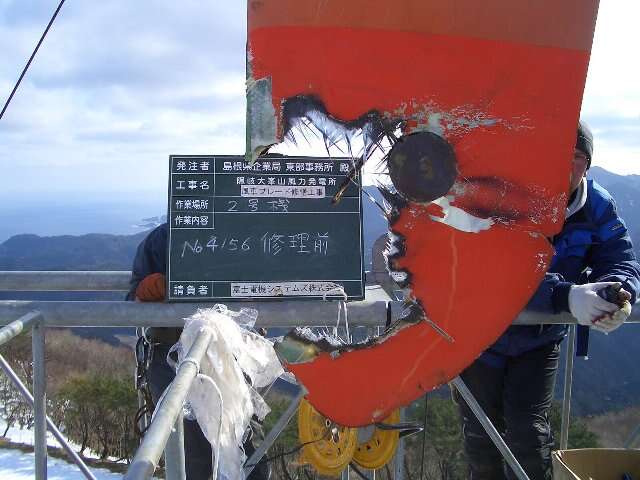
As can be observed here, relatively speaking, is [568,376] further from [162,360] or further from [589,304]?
[162,360]

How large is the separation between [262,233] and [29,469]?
16.6 ft

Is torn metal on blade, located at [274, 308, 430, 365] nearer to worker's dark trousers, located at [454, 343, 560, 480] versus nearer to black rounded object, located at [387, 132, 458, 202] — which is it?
black rounded object, located at [387, 132, 458, 202]

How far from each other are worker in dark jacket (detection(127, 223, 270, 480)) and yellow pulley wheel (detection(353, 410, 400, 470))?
553 mm

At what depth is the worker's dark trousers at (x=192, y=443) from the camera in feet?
9.56

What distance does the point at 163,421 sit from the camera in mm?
1234

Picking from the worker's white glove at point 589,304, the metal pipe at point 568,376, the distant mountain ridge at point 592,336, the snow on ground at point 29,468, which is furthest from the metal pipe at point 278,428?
the distant mountain ridge at point 592,336

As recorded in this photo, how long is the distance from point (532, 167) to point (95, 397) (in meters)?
9.16

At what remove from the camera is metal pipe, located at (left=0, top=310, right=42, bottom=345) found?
6.75ft

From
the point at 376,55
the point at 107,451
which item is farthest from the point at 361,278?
the point at 107,451

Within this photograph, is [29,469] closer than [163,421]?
No

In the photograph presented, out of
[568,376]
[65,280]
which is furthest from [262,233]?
[568,376]

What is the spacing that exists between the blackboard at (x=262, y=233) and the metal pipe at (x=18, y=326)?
621mm

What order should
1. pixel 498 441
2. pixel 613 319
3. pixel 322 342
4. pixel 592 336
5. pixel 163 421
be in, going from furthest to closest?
1. pixel 592 336
2. pixel 498 441
3. pixel 613 319
4. pixel 322 342
5. pixel 163 421

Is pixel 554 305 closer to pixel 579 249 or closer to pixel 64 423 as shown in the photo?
pixel 579 249
